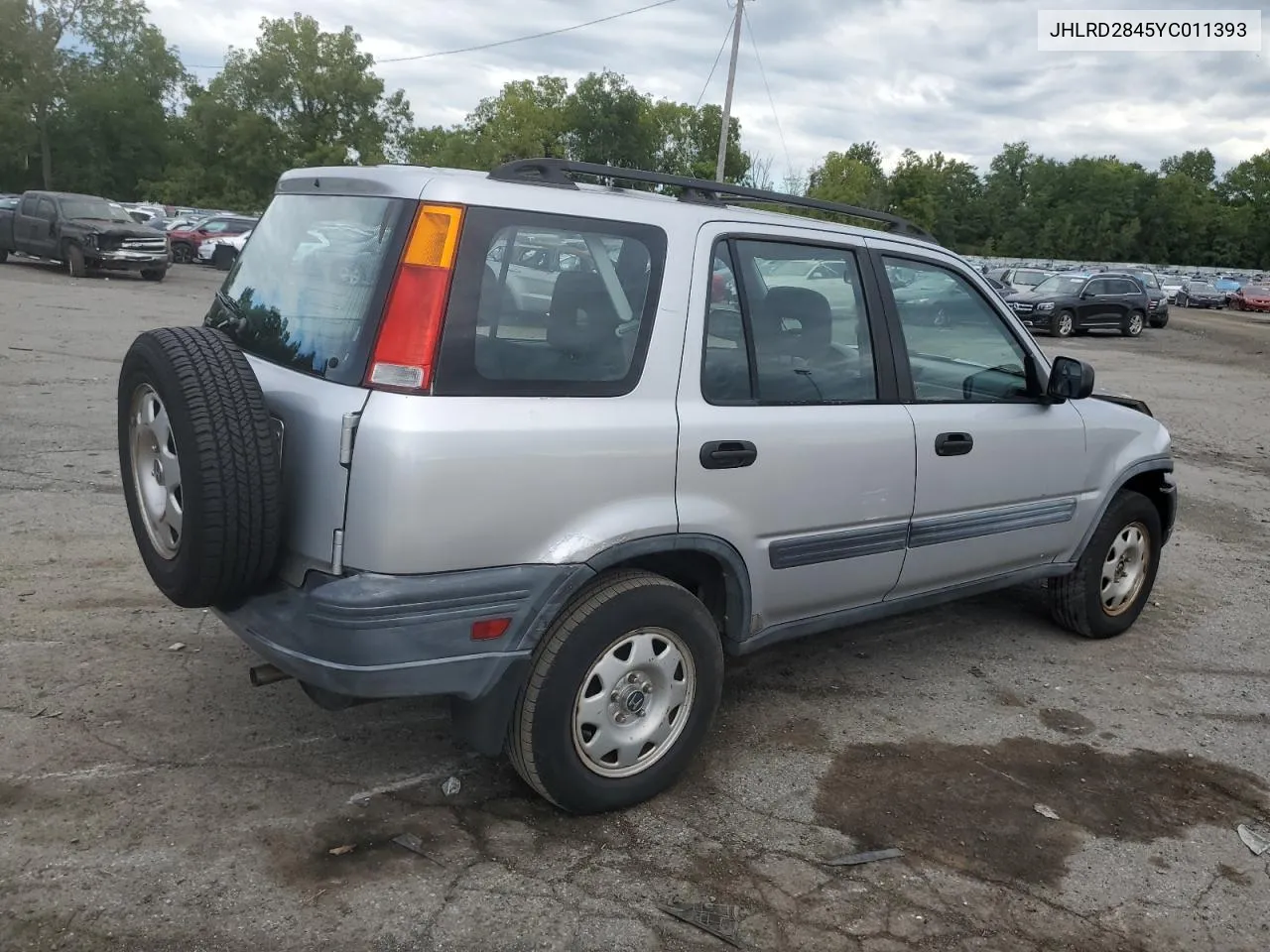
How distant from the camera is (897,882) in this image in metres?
3.10

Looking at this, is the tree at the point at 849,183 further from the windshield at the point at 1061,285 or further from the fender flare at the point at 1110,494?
the fender flare at the point at 1110,494

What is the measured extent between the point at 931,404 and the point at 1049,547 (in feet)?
3.80

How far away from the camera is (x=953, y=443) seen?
4.04 m

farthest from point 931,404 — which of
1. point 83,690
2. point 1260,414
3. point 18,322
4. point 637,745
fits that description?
point 18,322

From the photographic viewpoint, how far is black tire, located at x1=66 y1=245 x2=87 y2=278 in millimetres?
22219

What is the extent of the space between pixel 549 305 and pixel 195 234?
105ft

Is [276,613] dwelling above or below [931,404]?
below

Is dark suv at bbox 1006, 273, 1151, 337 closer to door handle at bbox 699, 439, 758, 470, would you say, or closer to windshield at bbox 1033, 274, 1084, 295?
windshield at bbox 1033, 274, 1084, 295

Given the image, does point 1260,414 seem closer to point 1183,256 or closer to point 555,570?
point 555,570

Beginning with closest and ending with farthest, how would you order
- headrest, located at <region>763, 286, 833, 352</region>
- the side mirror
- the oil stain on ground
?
the oil stain on ground, headrest, located at <region>763, 286, 833, 352</region>, the side mirror

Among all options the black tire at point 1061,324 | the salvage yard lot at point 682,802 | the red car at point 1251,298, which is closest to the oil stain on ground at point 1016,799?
the salvage yard lot at point 682,802

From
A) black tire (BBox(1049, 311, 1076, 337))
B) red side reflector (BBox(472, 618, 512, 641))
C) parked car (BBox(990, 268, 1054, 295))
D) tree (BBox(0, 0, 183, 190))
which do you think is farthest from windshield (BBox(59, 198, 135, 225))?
tree (BBox(0, 0, 183, 190))

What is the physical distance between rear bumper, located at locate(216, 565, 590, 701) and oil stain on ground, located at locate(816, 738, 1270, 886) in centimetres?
125

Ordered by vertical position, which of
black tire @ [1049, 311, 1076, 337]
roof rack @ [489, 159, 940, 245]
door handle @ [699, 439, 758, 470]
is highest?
roof rack @ [489, 159, 940, 245]
